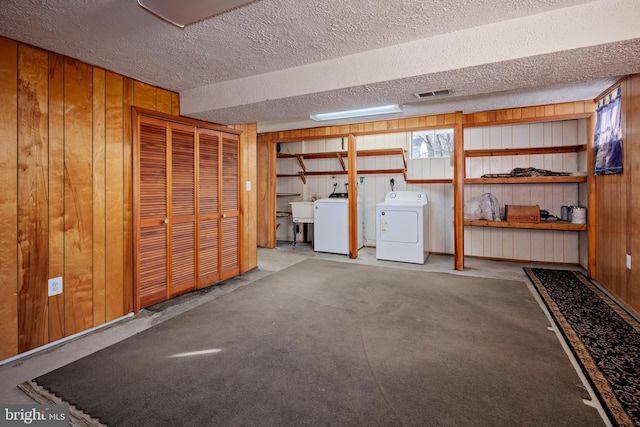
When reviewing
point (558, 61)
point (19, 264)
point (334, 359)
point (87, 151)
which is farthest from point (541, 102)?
point (19, 264)

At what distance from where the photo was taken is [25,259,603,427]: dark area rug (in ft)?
5.20

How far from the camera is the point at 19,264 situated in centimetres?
214

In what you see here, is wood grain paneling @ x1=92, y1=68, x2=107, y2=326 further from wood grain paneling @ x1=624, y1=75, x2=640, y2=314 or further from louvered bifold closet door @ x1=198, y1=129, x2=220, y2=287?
wood grain paneling @ x1=624, y1=75, x2=640, y2=314

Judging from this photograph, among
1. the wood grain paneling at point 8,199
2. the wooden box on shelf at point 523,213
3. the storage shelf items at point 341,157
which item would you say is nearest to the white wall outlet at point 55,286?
the wood grain paneling at point 8,199

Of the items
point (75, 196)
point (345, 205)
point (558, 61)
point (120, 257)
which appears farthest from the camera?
point (345, 205)

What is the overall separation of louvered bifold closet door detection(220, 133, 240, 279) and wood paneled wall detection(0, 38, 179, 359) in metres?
1.17

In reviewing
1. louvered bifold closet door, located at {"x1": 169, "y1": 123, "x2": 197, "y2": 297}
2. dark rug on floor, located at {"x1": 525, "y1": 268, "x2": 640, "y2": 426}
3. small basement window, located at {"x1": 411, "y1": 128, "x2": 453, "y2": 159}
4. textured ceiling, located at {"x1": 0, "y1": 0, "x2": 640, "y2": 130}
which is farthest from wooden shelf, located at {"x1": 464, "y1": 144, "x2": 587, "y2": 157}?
louvered bifold closet door, located at {"x1": 169, "y1": 123, "x2": 197, "y2": 297}

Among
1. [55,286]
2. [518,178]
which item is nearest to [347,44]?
[55,286]

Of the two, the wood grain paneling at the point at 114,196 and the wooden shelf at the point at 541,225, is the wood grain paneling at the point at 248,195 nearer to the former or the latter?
the wood grain paneling at the point at 114,196

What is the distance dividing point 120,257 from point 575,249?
19.1 ft

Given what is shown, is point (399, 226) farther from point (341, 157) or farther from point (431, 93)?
point (431, 93)

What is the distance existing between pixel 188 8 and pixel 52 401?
2210 millimetres

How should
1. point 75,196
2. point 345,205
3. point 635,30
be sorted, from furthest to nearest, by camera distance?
point 345,205 → point 75,196 → point 635,30

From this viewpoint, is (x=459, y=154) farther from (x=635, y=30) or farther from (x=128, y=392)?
(x=128, y=392)
